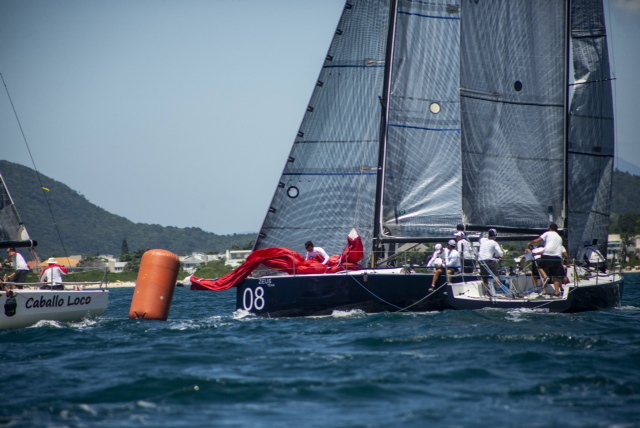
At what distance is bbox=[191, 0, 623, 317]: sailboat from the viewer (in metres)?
23.5

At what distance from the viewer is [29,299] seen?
72.9ft

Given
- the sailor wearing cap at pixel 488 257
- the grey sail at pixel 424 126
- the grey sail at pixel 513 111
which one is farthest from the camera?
the grey sail at pixel 513 111

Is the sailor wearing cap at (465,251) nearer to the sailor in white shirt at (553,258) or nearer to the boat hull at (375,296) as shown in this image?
the boat hull at (375,296)

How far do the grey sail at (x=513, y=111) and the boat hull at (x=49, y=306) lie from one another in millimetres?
10073

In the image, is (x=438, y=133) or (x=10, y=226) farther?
(x=438, y=133)

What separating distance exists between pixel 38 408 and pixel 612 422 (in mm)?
7413

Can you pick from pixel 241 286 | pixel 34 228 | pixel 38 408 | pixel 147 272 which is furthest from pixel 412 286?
pixel 34 228

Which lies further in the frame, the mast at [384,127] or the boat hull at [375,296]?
the mast at [384,127]

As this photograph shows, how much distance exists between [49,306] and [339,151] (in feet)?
27.1

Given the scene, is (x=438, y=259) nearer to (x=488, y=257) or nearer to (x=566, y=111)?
(x=488, y=257)

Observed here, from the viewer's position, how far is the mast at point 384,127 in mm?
24562

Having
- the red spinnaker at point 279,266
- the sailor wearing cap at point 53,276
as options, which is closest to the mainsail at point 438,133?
the red spinnaker at point 279,266

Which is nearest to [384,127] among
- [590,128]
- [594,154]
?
[590,128]

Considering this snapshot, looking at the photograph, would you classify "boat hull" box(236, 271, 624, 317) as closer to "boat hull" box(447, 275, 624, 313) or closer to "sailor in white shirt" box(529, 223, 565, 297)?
"boat hull" box(447, 275, 624, 313)
